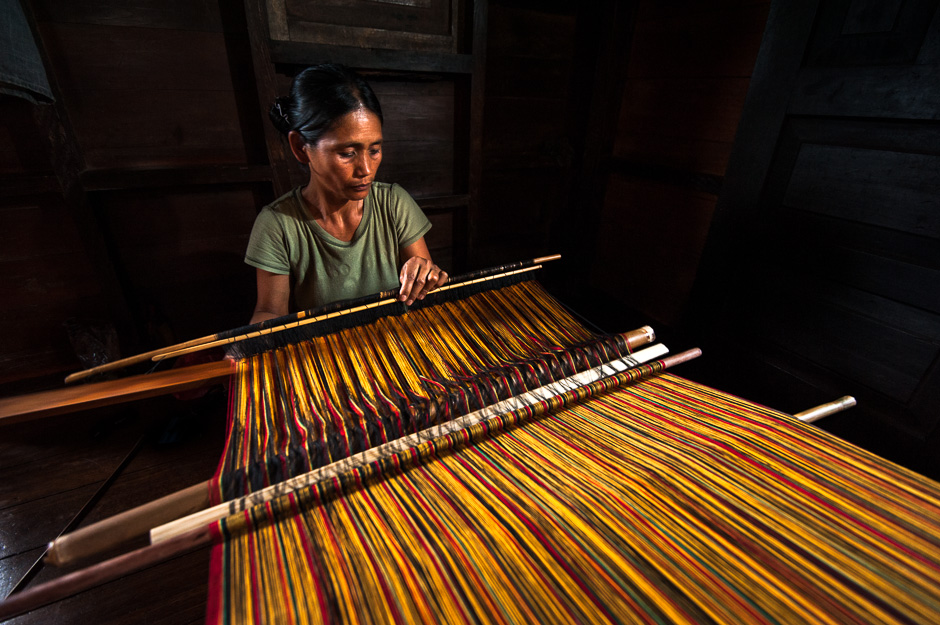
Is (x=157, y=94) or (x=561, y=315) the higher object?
(x=157, y=94)

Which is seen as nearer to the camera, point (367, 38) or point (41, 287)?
point (41, 287)

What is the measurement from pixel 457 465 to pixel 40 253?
211 cm

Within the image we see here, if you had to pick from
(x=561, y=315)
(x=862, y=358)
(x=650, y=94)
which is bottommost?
(x=862, y=358)

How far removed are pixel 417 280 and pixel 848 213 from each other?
6.22ft

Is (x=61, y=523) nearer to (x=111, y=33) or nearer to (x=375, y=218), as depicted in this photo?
(x=375, y=218)

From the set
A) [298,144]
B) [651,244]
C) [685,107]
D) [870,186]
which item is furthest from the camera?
[651,244]

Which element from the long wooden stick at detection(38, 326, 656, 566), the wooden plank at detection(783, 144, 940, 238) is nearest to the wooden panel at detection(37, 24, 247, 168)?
the long wooden stick at detection(38, 326, 656, 566)

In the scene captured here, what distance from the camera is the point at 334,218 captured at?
162cm

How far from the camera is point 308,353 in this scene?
94cm

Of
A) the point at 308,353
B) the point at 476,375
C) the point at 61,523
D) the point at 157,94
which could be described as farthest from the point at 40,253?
the point at 476,375

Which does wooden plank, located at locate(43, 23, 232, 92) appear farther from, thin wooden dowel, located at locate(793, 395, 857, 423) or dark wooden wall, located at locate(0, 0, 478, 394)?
thin wooden dowel, located at locate(793, 395, 857, 423)

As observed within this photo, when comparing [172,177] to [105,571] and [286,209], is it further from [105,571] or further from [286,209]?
[105,571]

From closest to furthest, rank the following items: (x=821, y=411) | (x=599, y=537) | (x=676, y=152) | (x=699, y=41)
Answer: (x=599, y=537) < (x=821, y=411) < (x=699, y=41) < (x=676, y=152)

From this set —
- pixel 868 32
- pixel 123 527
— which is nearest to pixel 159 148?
pixel 123 527
